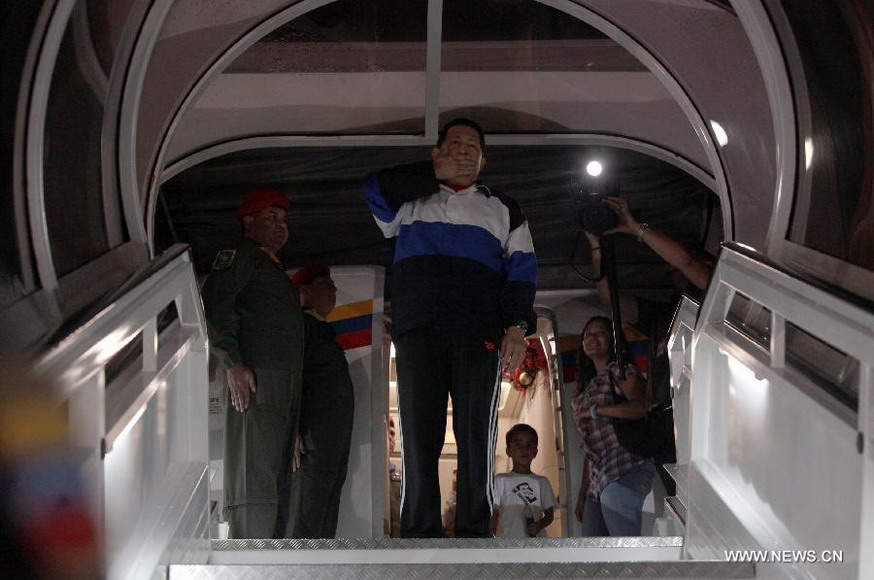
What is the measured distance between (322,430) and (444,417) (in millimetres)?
2032

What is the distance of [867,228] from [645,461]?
313cm

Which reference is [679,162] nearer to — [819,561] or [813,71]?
[813,71]

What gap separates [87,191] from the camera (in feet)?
11.4

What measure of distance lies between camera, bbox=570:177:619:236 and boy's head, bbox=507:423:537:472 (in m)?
1.57

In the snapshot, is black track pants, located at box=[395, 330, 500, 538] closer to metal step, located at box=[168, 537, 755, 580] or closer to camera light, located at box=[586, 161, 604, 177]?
metal step, located at box=[168, 537, 755, 580]

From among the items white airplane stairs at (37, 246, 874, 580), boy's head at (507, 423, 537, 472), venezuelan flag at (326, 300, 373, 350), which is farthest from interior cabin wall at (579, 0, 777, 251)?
boy's head at (507, 423, 537, 472)

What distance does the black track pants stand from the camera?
4.14 m

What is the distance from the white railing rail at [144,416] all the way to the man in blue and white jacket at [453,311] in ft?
2.85

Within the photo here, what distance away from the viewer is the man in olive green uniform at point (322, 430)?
6086 millimetres

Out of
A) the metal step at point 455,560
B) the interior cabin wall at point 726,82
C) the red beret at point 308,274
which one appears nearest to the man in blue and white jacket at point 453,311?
the metal step at point 455,560

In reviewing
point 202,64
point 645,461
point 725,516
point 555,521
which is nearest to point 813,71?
point 725,516

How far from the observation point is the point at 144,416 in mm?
3012

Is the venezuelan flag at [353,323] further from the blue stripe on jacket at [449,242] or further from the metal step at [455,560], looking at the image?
the metal step at [455,560]

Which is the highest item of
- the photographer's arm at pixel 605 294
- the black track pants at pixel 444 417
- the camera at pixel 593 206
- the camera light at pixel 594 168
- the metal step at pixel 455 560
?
the camera light at pixel 594 168
